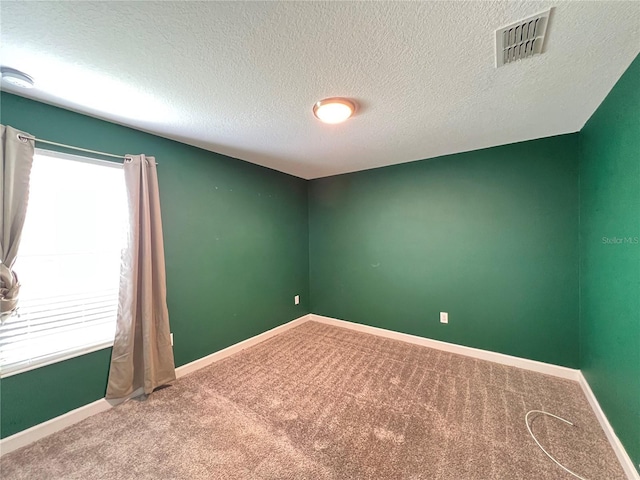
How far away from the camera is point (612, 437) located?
1553 mm

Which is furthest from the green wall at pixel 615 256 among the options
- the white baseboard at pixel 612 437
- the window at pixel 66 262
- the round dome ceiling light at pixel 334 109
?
the window at pixel 66 262

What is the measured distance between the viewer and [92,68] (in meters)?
1.34

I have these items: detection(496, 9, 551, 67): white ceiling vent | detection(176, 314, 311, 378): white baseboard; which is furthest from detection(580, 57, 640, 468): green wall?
detection(176, 314, 311, 378): white baseboard

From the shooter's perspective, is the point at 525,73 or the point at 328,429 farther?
the point at 328,429

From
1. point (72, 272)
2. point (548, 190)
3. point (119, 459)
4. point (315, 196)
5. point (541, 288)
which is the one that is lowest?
point (119, 459)

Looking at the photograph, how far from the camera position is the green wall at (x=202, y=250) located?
169cm

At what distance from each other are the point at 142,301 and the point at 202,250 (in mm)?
729

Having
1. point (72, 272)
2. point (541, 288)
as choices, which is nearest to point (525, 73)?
point (541, 288)

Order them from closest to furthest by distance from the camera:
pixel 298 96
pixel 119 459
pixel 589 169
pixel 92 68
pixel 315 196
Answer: pixel 92 68 < pixel 119 459 < pixel 298 96 < pixel 589 169 < pixel 315 196

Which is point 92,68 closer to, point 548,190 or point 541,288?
point 548,190

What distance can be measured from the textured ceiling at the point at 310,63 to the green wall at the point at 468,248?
1.86ft

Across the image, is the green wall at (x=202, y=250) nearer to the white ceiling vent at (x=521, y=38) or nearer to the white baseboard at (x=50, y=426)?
the white baseboard at (x=50, y=426)

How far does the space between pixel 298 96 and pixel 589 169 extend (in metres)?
2.41

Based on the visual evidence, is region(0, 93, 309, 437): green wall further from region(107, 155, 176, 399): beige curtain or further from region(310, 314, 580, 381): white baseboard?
region(310, 314, 580, 381): white baseboard
